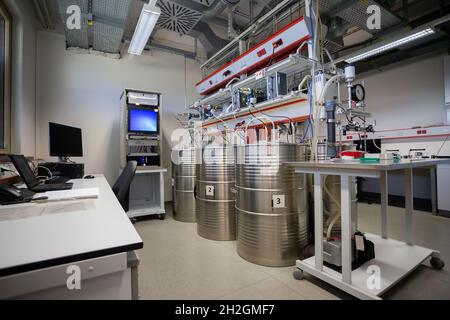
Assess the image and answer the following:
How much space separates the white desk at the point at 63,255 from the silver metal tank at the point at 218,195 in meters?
1.54

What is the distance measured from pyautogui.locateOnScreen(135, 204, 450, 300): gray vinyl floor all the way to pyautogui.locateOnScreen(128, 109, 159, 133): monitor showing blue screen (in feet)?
5.41

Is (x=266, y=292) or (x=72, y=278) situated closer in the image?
(x=72, y=278)

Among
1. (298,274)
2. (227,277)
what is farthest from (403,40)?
(227,277)

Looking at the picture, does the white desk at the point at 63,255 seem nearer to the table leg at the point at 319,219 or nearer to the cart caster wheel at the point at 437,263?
the table leg at the point at 319,219

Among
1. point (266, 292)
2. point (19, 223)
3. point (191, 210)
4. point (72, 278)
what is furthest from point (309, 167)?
point (191, 210)

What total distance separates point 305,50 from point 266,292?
225 cm

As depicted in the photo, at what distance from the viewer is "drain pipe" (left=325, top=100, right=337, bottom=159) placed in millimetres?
1669

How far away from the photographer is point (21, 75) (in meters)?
2.51

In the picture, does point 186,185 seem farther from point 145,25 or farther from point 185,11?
point 185,11

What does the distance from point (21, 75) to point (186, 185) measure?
2366 mm

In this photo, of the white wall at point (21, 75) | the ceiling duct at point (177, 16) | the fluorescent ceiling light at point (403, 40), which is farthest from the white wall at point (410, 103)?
the white wall at point (21, 75)

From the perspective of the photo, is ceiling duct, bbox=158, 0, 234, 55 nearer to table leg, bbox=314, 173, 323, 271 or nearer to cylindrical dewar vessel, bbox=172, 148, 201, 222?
cylindrical dewar vessel, bbox=172, 148, 201, 222
